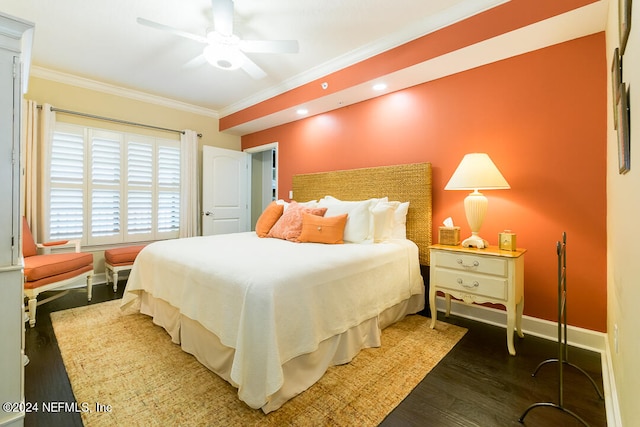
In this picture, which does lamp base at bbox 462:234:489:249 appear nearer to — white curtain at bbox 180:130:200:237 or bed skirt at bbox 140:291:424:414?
bed skirt at bbox 140:291:424:414

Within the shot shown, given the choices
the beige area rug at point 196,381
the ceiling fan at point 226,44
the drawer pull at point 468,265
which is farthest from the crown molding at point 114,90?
the drawer pull at point 468,265

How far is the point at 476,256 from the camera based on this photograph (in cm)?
222

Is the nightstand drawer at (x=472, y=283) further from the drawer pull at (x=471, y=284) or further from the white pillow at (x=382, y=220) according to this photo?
the white pillow at (x=382, y=220)

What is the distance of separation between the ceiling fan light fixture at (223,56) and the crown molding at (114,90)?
99.2 inches

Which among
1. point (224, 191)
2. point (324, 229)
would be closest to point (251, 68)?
point (324, 229)

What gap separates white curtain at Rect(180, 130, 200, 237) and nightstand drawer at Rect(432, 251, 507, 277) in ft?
12.4

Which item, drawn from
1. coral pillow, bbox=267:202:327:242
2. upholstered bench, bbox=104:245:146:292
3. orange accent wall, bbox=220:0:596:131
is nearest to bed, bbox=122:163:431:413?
coral pillow, bbox=267:202:327:242

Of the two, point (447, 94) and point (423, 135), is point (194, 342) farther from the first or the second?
point (447, 94)

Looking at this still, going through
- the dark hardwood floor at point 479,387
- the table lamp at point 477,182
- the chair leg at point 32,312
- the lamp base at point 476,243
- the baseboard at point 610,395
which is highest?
the table lamp at point 477,182

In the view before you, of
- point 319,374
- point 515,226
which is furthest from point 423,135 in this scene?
point 319,374

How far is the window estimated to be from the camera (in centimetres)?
358

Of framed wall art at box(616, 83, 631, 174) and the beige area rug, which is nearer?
framed wall art at box(616, 83, 631, 174)

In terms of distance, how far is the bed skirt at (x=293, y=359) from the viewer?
1612 millimetres

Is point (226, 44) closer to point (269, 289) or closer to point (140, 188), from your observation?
point (269, 289)
